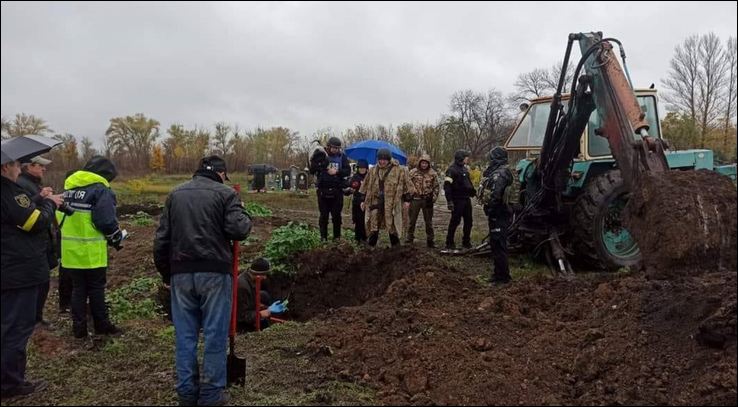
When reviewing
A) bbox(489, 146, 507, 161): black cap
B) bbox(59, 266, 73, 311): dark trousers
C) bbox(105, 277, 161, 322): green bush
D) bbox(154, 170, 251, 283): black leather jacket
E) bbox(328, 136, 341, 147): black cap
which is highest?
bbox(328, 136, 341, 147): black cap

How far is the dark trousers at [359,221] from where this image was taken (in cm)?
950

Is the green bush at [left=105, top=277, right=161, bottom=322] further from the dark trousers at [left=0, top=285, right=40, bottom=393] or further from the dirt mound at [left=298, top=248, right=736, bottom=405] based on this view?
the dirt mound at [left=298, top=248, right=736, bottom=405]

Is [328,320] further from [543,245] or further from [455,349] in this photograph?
[543,245]

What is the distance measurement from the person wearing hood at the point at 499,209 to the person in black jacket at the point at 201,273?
384 centimetres

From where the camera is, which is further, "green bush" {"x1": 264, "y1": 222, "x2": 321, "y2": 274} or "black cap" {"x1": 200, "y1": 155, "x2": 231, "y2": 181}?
"green bush" {"x1": 264, "y1": 222, "x2": 321, "y2": 274}

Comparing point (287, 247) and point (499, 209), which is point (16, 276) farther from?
point (499, 209)

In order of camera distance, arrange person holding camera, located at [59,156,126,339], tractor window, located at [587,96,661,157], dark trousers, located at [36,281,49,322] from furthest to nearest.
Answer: tractor window, located at [587,96,661,157] < person holding camera, located at [59,156,126,339] < dark trousers, located at [36,281,49,322]

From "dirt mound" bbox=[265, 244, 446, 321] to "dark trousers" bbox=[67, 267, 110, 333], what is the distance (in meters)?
2.63

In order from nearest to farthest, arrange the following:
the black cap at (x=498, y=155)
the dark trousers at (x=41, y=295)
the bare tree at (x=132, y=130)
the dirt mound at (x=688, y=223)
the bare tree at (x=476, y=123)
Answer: the dirt mound at (x=688, y=223)
the dark trousers at (x=41, y=295)
the black cap at (x=498, y=155)
the bare tree at (x=476, y=123)
the bare tree at (x=132, y=130)

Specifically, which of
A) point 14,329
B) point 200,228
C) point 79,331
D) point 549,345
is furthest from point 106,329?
point 549,345

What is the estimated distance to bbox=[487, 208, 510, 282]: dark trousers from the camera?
7.00 m

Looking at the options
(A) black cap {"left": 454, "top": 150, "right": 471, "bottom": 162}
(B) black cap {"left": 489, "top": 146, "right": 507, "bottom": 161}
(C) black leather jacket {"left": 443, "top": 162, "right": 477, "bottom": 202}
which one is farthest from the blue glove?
(A) black cap {"left": 454, "top": 150, "right": 471, "bottom": 162}

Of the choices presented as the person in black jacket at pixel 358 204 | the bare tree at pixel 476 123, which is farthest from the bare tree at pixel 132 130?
the person in black jacket at pixel 358 204

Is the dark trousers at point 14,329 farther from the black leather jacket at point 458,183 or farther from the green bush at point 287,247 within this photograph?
the black leather jacket at point 458,183
